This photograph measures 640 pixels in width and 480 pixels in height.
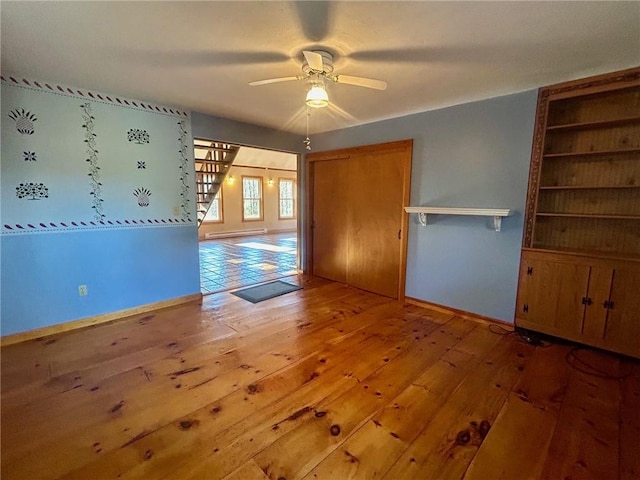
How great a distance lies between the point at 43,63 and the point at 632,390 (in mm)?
4948

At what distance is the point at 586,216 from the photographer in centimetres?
255

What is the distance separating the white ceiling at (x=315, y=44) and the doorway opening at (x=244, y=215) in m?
2.37

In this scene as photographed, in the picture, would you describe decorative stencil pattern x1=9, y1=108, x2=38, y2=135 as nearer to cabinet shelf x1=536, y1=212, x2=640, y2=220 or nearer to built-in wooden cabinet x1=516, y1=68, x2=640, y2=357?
built-in wooden cabinet x1=516, y1=68, x2=640, y2=357

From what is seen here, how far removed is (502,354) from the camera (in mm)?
2561

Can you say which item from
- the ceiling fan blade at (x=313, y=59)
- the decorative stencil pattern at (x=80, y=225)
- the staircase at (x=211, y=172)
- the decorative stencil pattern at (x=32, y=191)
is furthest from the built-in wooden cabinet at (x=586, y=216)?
the decorative stencil pattern at (x=32, y=191)

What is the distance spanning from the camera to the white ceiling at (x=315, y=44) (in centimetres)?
162

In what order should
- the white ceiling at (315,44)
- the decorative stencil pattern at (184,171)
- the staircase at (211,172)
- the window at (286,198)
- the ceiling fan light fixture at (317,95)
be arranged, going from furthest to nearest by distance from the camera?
1. the window at (286,198)
2. the staircase at (211,172)
3. the decorative stencil pattern at (184,171)
4. the ceiling fan light fixture at (317,95)
5. the white ceiling at (315,44)

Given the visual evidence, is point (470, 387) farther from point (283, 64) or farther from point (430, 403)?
point (283, 64)

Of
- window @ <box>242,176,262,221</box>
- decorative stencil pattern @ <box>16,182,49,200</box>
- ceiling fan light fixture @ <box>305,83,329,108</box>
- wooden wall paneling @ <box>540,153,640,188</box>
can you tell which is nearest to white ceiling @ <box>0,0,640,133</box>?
ceiling fan light fixture @ <box>305,83,329,108</box>

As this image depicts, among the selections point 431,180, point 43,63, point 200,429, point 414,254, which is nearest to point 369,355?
point 200,429

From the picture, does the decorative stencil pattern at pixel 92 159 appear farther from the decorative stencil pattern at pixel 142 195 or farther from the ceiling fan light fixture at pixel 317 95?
the ceiling fan light fixture at pixel 317 95

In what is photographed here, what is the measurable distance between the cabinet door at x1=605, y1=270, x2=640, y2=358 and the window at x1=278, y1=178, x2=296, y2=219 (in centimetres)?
963

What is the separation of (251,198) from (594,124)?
906 centimetres

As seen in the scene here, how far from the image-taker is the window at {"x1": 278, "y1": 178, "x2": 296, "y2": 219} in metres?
11.2
